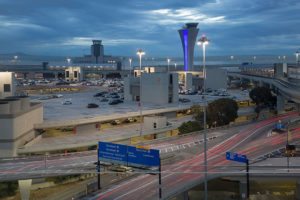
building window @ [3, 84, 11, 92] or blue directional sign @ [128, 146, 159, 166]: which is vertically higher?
building window @ [3, 84, 11, 92]

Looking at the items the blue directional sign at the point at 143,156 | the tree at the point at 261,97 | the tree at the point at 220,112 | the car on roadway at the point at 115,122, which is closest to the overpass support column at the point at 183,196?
the blue directional sign at the point at 143,156

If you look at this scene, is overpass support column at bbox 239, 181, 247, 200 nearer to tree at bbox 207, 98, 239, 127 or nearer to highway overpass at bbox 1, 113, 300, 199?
highway overpass at bbox 1, 113, 300, 199

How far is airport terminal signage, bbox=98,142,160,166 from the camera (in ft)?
73.6

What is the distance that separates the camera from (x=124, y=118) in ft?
160

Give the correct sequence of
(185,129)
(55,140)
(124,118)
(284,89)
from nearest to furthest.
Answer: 1. (55,140)
2. (185,129)
3. (124,118)
4. (284,89)

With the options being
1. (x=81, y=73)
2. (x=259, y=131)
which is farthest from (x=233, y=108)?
(x=81, y=73)

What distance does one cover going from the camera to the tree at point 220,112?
46.3 m

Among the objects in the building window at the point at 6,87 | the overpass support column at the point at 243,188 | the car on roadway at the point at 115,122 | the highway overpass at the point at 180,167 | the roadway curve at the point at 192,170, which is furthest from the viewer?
the building window at the point at 6,87

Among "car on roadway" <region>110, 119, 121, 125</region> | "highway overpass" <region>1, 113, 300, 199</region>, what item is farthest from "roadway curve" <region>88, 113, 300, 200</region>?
"car on roadway" <region>110, 119, 121, 125</region>

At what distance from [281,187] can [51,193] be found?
16119mm

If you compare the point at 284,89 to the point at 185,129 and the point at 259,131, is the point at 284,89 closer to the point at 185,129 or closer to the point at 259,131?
the point at 259,131

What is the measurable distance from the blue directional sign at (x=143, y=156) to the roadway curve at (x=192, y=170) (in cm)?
158

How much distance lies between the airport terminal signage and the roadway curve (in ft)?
5.18

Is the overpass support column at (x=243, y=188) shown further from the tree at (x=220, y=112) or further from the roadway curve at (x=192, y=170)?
the tree at (x=220, y=112)
